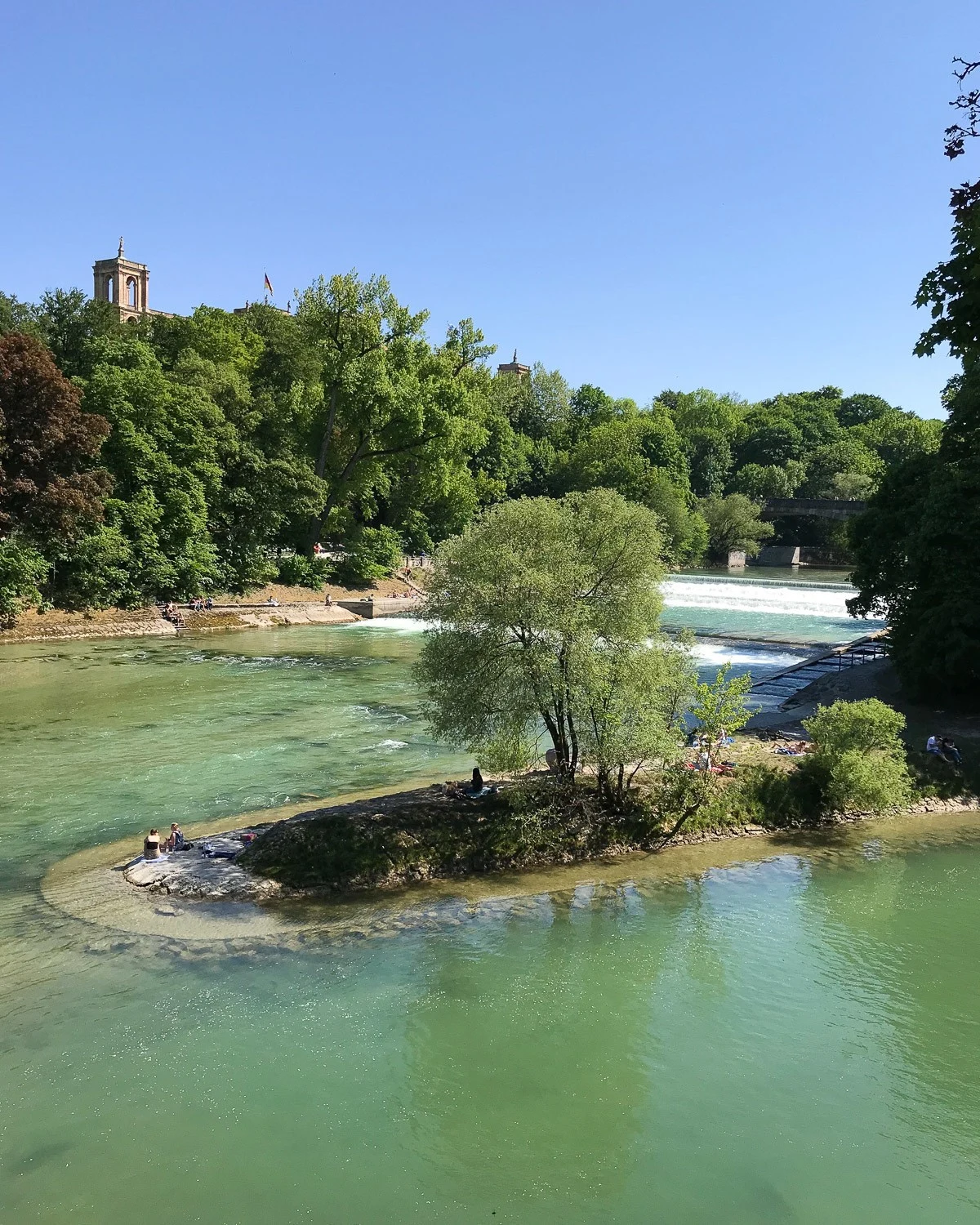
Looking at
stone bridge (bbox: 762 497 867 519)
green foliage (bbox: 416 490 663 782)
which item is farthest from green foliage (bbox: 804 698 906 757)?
stone bridge (bbox: 762 497 867 519)

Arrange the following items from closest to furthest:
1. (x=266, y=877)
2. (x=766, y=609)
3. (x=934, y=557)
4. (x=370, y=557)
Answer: (x=266, y=877) < (x=934, y=557) < (x=766, y=609) < (x=370, y=557)

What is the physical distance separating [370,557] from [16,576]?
25.2 meters

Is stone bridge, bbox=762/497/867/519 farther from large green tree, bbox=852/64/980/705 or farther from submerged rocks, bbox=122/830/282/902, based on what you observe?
submerged rocks, bbox=122/830/282/902

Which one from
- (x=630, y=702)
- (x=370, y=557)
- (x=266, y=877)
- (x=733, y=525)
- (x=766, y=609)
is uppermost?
(x=733, y=525)

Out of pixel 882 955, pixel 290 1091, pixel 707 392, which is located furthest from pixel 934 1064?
pixel 707 392

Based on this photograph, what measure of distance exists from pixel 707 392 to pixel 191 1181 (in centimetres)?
13726

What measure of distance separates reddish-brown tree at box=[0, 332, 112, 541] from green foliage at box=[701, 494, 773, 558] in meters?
63.3

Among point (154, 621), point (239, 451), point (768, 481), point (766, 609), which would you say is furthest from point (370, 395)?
point (768, 481)

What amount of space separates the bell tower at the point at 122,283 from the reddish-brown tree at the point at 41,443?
221 ft

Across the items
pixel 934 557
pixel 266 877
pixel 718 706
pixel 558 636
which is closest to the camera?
pixel 266 877

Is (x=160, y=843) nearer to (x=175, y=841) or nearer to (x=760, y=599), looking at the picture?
(x=175, y=841)

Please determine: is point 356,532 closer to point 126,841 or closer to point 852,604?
point 852,604

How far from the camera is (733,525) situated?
9325 cm

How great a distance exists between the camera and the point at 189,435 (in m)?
53.8
